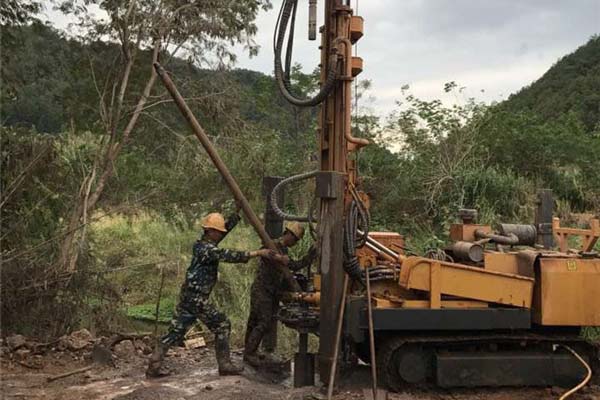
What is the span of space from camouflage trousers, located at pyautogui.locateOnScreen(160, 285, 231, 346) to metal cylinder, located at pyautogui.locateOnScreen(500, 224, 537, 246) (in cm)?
312

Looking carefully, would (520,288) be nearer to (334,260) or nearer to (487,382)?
(487,382)

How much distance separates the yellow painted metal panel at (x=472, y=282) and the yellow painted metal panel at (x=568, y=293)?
16 centimetres

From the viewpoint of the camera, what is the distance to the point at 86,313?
10906 millimetres

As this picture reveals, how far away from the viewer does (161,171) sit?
14.2m

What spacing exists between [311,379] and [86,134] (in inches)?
315

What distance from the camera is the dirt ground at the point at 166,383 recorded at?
22.1 ft

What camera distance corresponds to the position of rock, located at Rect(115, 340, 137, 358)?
8750 mm

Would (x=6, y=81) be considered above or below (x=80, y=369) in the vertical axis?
above

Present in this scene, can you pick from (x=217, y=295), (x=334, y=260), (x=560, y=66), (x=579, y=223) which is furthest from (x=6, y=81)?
(x=560, y=66)

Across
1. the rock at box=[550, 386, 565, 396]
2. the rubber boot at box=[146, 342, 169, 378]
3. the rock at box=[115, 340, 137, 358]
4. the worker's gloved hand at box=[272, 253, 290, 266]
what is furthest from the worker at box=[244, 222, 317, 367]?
the rock at box=[550, 386, 565, 396]

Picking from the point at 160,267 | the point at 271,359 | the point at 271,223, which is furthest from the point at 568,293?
the point at 160,267

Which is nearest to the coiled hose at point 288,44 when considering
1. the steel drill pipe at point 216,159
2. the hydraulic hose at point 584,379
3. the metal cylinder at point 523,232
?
the steel drill pipe at point 216,159

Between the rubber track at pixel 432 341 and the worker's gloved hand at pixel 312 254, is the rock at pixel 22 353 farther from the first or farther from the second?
the rubber track at pixel 432 341

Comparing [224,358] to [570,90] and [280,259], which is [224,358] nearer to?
[280,259]
